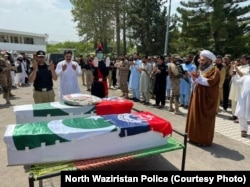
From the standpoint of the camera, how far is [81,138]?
145 inches

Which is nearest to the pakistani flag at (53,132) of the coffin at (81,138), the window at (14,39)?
the coffin at (81,138)

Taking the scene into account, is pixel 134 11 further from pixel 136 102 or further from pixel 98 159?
pixel 98 159

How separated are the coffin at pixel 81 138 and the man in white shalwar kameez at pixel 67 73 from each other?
247cm

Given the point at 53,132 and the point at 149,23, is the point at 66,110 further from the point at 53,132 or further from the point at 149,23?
the point at 149,23

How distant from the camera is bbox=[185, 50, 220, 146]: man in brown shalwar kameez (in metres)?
5.59

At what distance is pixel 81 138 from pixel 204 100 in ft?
9.51

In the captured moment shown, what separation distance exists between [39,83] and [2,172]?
201 cm

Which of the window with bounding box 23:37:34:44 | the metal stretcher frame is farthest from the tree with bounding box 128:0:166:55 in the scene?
the window with bounding box 23:37:34:44

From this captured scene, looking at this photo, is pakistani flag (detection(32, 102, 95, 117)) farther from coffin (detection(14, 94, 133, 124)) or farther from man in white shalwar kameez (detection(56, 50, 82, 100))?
man in white shalwar kameez (detection(56, 50, 82, 100))

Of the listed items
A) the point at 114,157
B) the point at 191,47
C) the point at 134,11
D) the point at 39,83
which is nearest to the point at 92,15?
the point at 134,11

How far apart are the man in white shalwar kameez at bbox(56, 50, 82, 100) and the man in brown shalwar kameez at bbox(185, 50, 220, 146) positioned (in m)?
2.57

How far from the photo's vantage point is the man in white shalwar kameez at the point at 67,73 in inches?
255

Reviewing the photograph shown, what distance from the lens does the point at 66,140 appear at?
362cm

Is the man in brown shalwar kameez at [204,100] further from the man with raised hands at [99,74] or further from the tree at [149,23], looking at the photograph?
the tree at [149,23]
